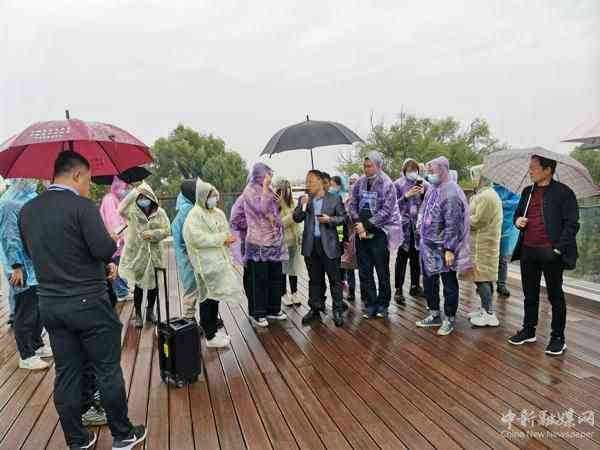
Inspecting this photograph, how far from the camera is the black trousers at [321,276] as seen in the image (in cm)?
→ 360

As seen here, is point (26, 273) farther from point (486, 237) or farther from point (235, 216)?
point (486, 237)

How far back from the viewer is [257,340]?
3418 mm

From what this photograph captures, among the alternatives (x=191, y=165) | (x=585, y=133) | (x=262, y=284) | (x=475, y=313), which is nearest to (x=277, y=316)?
(x=262, y=284)

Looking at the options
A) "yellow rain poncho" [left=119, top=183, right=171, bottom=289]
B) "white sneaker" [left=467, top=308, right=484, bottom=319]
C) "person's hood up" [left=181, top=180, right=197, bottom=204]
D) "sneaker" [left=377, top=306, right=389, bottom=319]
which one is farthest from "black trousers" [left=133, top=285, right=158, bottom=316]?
"white sneaker" [left=467, top=308, right=484, bottom=319]

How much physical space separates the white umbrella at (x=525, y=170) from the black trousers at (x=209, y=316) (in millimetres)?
2532

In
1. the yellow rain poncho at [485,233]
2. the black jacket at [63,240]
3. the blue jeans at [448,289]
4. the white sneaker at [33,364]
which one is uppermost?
the black jacket at [63,240]

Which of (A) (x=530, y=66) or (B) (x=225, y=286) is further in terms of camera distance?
(A) (x=530, y=66)

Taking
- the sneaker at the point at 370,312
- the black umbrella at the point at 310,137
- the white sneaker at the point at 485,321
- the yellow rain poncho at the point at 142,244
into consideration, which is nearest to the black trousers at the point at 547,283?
the white sneaker at the point at 485,321

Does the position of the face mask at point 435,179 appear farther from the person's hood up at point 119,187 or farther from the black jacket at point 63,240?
the person's hood up at point 119,187

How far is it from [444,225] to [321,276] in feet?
4.21

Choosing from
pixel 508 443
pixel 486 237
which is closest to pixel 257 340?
pixel 508 443

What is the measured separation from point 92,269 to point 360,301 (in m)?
3.16

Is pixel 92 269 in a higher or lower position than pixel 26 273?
higher

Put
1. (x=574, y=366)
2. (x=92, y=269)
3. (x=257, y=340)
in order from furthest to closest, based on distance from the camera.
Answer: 1. (x=257, y=340)
2. (x=574, y=366)
3. (x=92, y=269)
